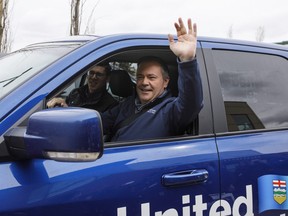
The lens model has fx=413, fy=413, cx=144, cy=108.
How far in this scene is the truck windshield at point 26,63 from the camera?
1.84 meters

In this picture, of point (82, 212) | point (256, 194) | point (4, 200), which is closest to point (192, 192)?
point (256, 194)

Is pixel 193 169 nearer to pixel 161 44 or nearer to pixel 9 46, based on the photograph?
pixel 161 44

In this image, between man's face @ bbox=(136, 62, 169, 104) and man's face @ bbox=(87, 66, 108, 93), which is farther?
man's face @ bbox=(87, 66, 108, 93)

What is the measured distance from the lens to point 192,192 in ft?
6.21

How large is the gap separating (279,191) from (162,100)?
830 mm

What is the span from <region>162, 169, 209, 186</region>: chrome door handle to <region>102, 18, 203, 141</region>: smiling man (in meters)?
0.31

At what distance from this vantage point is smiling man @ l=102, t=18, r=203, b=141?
2.08 m

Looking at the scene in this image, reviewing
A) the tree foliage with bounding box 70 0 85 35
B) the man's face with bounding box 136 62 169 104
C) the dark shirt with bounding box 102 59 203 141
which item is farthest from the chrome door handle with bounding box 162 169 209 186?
the tree foliage with bounding box 70 0 85 35

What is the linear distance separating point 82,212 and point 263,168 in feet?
3.26

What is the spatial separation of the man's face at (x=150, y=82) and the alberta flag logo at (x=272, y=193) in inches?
32.0

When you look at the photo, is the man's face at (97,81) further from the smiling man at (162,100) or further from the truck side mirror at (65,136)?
the truck side mirror at (65,136)

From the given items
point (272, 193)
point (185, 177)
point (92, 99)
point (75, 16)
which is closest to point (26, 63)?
point (185, 177)

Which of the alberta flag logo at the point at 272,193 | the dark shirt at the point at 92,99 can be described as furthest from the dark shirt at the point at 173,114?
the dark shirt at the point at 92,99

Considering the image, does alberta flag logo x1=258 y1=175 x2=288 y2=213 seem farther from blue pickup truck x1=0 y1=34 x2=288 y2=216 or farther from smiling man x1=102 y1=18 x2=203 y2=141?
smiling man x1=102 y1=18 x2=203 y2=141
